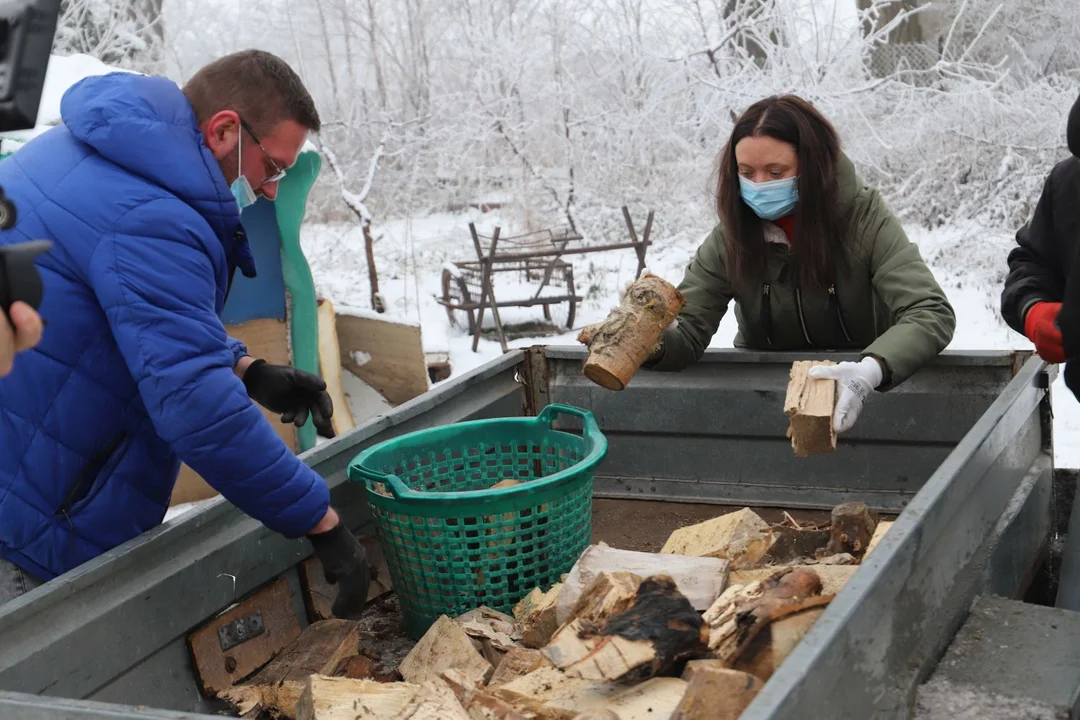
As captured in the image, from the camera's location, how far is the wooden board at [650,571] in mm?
1839

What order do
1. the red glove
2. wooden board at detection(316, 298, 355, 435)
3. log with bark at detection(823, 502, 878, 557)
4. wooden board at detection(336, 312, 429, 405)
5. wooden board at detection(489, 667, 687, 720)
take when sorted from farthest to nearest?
wooden board at detection(336, 312, 429, 405)
wooden board at detection(316, 298, 355, 435)
the red glove
log with bark at detection(823, 502, 878, 557)
wooden board at detection(489, 667, 687, 720)

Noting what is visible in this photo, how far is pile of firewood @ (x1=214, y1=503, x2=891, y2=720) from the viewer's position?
4.93 ft

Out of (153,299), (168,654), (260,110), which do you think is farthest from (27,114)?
(168,654)

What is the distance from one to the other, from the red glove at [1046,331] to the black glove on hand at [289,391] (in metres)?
1.74

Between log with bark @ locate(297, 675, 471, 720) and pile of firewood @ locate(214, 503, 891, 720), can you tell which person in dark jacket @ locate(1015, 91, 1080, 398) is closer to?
pile of firewood @ locate(214, 503, 891, 720)

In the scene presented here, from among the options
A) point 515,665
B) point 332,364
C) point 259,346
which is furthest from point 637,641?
point 332,364

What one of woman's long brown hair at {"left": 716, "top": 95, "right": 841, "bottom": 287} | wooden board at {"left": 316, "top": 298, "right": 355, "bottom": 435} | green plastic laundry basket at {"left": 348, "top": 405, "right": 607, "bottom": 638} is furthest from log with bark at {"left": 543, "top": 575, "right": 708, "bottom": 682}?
wooden board at {"left": 316, "top": 298, "right": 355, "bottom": 435}

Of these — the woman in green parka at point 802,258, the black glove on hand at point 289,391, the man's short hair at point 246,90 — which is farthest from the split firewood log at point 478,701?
the woman in green parka at point 802,258

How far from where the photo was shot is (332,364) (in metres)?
5.70

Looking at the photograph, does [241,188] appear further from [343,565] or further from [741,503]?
[741,503]

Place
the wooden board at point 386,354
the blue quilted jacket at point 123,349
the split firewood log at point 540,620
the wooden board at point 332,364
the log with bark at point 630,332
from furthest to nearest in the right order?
the wooden board at point 386,354, the wooden board at point 332,364, the log with bark at point 630,332, the split firewood log at point 540,620, the blue quilted jacket at point 123,349

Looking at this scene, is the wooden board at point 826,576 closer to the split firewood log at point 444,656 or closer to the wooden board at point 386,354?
the split firewood log at point 444,656

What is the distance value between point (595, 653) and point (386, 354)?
4.63m

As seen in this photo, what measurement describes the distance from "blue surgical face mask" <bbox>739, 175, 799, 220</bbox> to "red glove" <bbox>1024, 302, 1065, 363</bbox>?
0.67 m
